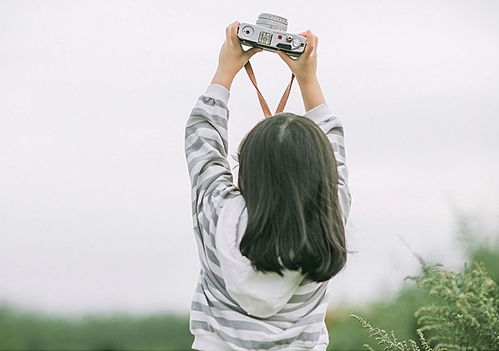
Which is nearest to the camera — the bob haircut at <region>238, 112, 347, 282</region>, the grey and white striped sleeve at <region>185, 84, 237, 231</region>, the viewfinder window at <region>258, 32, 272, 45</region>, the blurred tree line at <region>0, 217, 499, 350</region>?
the bob haircut at <region>238, 112, 347, 282</region>

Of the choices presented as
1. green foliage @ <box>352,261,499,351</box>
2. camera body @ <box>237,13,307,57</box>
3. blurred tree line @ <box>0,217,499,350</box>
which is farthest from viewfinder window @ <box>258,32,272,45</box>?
blurred tree line @ <box>0,217,499,350</box>

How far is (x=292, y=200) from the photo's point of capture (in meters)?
1.92

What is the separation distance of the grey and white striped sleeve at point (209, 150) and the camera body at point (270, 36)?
0.14 metres

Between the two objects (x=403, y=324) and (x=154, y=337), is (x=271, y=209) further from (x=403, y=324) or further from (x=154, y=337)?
(x=154, y=337)

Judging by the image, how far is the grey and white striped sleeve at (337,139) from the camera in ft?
6.81

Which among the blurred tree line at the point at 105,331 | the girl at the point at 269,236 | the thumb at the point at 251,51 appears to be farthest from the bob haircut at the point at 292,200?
the blurred tree line at the point at 105,331

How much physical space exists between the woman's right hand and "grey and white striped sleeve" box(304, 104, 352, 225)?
0.28 feet

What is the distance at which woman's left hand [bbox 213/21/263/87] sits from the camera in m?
2.19

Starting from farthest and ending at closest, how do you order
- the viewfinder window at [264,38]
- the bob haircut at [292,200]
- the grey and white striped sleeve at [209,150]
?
the viewfinder window at [264,38] → the grey and white striped sleeve at [209,150] → the bob haircut at [292,200]

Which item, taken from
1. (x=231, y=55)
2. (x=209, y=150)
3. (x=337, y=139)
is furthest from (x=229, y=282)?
(x=231, y=55)

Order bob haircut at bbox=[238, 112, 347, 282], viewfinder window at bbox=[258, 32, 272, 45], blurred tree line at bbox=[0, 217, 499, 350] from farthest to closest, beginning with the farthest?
blurred tree line at bbox=[0, 217, 499, 350] < viewfinder window at bbox=[258, 32, 272, 45] < bob haircut at bbox=[238, 112, 347, 282]

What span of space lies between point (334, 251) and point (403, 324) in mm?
2859

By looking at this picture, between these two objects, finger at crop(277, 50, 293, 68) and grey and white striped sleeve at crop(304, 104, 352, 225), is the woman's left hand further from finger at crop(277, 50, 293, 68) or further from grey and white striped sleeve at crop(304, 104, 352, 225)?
grey and white striped sleeve at crop(304, 104, 352, 225)

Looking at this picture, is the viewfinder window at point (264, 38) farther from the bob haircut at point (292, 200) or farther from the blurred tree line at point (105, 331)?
the blurred tree line at point (105, 331)
